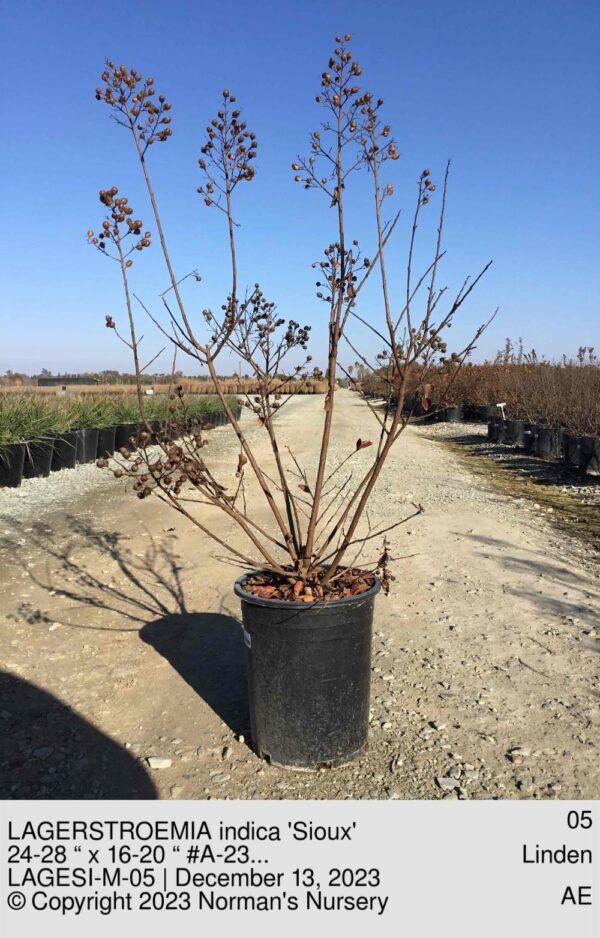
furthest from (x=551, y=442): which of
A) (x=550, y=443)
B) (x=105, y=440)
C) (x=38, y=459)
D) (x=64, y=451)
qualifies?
(x=38, y=459)

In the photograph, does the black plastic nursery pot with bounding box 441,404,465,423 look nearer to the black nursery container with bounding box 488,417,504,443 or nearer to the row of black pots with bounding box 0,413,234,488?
the black nursery container with bounding box 488,417,504,443

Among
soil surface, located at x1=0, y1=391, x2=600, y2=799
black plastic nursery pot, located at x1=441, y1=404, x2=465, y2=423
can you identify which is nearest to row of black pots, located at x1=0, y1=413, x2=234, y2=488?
soil surface, located at x1=0, y1=391, x2=600, y2=799

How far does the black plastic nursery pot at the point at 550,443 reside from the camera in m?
11.4

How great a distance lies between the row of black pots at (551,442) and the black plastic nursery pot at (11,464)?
716cm

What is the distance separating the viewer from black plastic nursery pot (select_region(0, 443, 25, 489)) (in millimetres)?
8273

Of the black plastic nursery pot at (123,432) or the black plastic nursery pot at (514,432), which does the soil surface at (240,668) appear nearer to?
the black plastic nursery pot at (123,432)

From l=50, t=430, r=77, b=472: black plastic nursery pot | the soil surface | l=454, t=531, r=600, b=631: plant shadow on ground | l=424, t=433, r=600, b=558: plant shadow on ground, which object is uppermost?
l=50, t=430, r=77, b=472: black plastic nursery pot

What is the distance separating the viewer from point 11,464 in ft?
27.5

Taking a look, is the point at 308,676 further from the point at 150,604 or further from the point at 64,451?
the point at 64,451

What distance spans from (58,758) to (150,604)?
1.85 metres

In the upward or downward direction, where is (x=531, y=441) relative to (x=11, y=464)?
upward

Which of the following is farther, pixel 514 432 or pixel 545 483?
pixel 514 432

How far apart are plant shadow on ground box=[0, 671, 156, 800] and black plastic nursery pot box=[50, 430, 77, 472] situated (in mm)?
7014

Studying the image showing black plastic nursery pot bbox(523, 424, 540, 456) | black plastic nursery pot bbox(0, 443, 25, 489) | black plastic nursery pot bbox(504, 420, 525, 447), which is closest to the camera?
black plastic nursery pot bbox(0, 443, 25, 489)
